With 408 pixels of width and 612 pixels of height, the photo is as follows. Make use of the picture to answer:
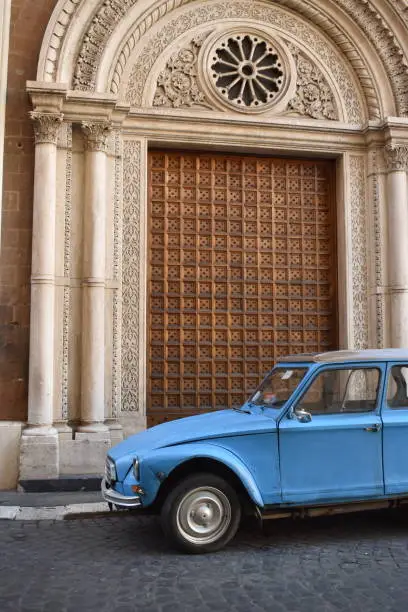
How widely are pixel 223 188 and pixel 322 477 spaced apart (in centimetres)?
594

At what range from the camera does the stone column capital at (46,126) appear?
27.9 feet

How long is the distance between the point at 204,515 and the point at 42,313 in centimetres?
410

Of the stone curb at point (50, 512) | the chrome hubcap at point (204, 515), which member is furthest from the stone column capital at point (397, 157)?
the stone curb at point (50, 512)

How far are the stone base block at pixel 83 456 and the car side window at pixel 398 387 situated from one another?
Result: 13.5 feet

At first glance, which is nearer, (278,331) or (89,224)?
(89,224)

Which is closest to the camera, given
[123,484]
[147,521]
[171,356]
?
[123,484]

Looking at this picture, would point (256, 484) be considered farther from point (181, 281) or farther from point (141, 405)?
point (181, 281)

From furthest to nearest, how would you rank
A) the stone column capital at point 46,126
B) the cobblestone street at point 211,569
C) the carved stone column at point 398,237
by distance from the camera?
1. the carved stone column at point 398,237
2. the stone column capital at point 46,126
3. the cobblestone street at point 211,569

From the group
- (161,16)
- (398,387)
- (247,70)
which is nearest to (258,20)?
(247,70)

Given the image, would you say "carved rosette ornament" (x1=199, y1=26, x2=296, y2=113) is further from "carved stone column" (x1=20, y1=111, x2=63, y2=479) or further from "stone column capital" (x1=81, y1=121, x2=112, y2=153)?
"carved stone column" (x1=20, y1=111, x2=63, y2=479)

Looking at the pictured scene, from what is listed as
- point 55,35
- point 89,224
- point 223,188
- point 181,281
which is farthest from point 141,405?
point 55,35

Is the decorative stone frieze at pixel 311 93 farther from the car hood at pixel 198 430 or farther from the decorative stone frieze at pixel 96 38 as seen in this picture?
the car hood at pixel 198 430

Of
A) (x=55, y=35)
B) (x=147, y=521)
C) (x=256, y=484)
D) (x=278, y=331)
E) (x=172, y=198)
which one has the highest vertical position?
(x=55, y=35)

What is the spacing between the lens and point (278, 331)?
10141mm
